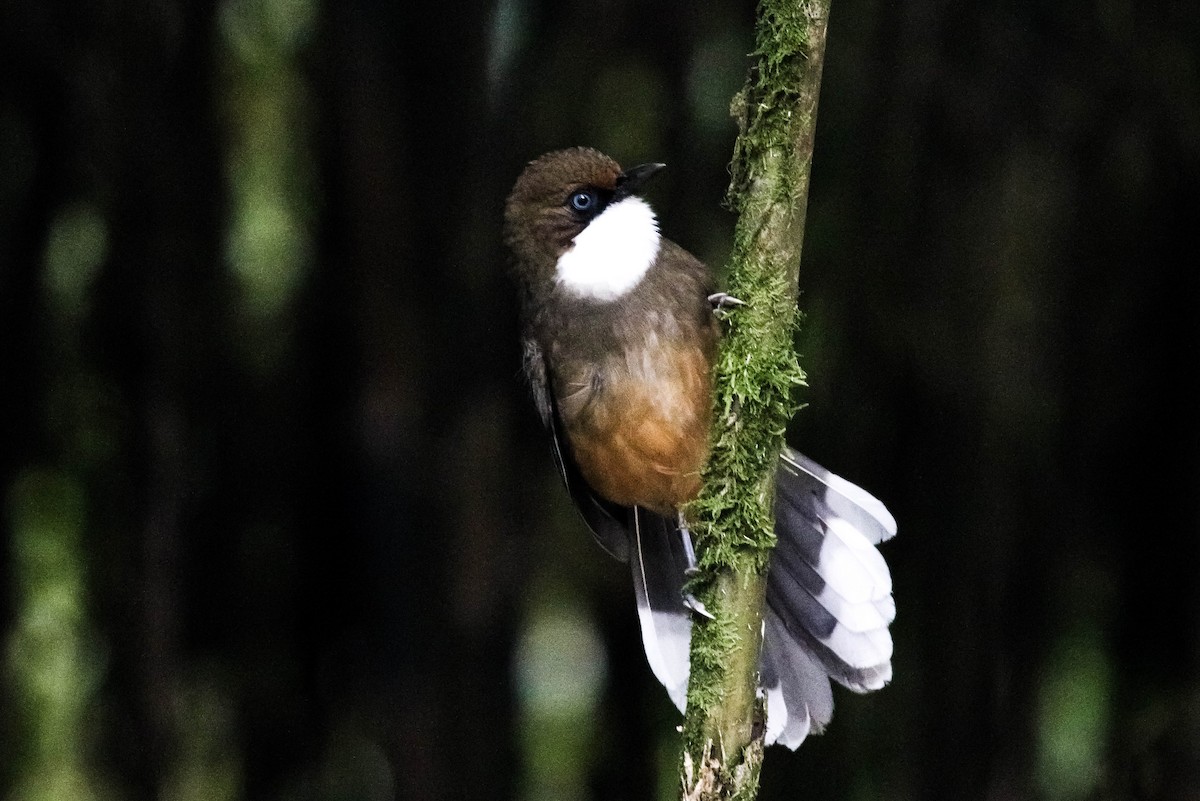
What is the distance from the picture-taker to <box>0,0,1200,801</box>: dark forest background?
2.91 metres

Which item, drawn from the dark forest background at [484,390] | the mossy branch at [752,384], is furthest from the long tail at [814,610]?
the mossy branch at [752,384]

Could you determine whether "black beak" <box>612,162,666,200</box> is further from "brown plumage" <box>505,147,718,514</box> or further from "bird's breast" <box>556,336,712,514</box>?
"bird's breast" <box>556,336,712,514</box>

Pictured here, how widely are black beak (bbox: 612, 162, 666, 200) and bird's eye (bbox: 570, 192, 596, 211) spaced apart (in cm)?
4

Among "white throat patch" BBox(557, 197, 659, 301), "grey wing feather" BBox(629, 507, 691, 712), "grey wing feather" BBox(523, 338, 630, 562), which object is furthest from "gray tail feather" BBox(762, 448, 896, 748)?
"white throat patch" BBox(557, 197, 659, 301)

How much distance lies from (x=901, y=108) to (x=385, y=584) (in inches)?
63.4

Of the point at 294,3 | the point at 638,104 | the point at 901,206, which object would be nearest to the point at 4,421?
the point at 294,3

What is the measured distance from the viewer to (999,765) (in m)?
2.94

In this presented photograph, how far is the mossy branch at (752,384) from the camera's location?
1801 millimetres

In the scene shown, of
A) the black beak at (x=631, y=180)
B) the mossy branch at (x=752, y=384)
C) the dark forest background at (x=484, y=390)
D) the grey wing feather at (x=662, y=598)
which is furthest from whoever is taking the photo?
the dark forest background at (x=484, y=390)

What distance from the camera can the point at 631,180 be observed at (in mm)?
2410

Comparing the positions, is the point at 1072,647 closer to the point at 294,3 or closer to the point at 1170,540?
the point at 1170,540

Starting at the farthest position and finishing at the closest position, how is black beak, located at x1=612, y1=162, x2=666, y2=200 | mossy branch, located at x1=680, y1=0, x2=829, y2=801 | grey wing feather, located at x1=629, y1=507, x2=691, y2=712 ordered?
1. grey wing feather, located at x1=629, y1=507, x2=691, y2=712
2. black beak, located at x1=612, y1=162, x2=666, y2=200
3. mossy branch, located at x1=680, y1=0, x2=829, y2=801

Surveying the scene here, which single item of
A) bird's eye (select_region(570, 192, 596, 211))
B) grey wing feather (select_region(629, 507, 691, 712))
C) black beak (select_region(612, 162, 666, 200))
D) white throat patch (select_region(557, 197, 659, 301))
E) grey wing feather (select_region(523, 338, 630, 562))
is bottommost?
grey wing feather (select_region(629, 507, 691, 712))

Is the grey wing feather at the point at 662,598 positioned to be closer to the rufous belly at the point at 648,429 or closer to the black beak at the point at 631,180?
the rufous belly at the point at 648,429
